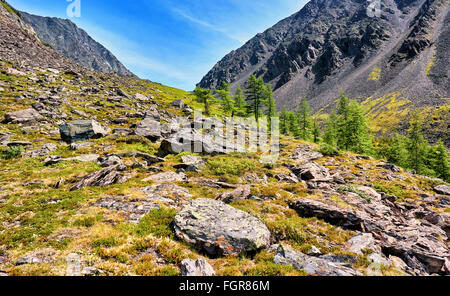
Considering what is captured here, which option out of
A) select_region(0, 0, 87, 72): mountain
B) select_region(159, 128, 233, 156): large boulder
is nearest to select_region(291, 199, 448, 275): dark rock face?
select_region(159, 128, 233, 156): large boulder

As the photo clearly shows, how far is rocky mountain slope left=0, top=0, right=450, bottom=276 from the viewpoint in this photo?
714 centimetres

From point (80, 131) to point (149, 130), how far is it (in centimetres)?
931

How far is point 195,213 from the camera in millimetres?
9750

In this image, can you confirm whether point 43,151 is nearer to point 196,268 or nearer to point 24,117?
point 24,117

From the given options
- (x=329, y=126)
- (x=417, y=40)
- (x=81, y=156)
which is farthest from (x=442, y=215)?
(x=417, y=40)

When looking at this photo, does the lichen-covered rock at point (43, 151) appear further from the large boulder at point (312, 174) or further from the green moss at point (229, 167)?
the large boulder at point (312, 174)

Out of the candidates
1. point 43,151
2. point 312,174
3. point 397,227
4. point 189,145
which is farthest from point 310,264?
point 43,151

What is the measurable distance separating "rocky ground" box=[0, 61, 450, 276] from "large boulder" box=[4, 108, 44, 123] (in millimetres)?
1602

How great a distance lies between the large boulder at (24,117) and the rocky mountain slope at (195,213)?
10.7 inches

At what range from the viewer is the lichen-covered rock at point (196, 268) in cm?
652

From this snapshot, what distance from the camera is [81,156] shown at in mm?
19625

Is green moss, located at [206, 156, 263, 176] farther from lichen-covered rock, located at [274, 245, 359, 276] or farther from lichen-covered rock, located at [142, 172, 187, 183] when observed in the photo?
lichen-covered rock, located at [274, 245, 359, 276]
